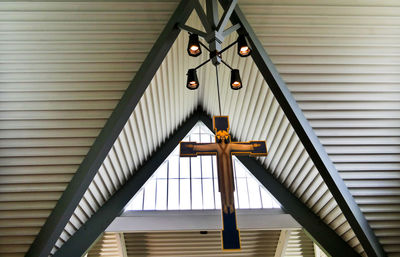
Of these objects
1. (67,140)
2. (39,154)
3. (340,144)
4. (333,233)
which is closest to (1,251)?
(39,154)

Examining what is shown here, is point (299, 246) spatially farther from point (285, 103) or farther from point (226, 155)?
point (226, 155)

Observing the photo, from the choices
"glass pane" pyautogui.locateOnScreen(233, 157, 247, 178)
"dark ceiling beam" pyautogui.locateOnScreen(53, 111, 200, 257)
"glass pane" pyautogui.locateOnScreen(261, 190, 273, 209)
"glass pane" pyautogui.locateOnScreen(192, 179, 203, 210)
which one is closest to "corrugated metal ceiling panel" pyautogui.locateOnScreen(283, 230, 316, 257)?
"glass pane" pyautogui.locateOnScreen(261, 190, 273, 209)

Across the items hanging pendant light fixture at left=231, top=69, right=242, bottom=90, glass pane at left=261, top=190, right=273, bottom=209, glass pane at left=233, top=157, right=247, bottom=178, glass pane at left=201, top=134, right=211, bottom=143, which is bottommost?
hanging pendant light fixture at left=231, top=69, right=242, bottom=90

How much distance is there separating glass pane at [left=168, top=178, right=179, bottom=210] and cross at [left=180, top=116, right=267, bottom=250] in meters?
4.34

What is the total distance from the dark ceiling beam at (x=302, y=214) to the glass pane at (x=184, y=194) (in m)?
1.73

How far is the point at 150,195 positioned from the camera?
8.77m

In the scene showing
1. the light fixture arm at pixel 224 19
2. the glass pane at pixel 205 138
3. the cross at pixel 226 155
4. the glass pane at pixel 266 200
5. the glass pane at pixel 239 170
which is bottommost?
the cross at pixel 226 155

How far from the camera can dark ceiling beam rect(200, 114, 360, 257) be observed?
6.91m

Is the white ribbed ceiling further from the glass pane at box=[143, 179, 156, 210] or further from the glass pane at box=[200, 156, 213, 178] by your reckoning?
the glass pane at box=[200, 156, 213, 178]

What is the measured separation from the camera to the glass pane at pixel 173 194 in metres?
8.66

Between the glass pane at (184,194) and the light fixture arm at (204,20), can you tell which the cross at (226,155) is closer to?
the light fixture arm at (204,20)

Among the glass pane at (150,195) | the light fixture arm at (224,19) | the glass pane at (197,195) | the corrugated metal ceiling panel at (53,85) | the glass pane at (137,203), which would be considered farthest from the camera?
the glass pane at (197,195)

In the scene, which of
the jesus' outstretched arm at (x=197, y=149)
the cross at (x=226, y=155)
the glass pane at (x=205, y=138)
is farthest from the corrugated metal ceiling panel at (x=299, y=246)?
the jesus' outstretched arm at (x=197, y=149)

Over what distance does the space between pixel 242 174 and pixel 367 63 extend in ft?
16.3
